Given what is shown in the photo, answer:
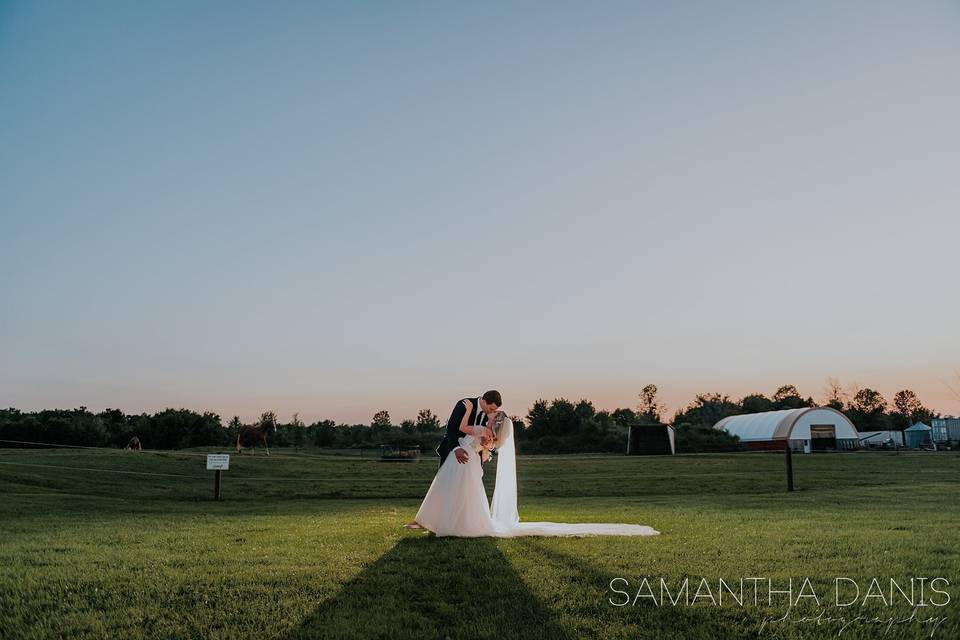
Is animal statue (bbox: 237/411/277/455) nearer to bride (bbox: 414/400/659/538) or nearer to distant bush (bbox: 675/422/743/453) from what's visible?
bride (bbox: 414/400/659/538)

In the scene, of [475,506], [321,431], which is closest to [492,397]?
[475,506]

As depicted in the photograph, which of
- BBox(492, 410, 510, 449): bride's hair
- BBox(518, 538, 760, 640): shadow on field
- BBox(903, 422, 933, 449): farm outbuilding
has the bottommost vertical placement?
BBox(903, 422, 933, 449): farm outbuilding

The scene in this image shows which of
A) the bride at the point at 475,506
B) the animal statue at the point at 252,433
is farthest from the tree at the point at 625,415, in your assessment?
the bride at the point at 475,506

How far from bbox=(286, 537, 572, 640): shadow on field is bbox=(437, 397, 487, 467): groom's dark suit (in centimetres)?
378

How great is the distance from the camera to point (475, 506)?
11992mm

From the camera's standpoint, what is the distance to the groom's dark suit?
12984 millimetres

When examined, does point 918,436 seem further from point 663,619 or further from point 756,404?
point 663,619

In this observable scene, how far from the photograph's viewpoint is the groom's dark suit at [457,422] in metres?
13.0

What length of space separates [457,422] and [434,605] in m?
6.58

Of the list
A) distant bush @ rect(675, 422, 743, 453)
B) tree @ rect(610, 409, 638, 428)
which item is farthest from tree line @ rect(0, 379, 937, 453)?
tree @ rect(610, 409, 638, 428)

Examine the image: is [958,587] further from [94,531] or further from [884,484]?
[884,484]

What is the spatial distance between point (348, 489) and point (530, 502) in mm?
8692

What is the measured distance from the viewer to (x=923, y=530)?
1192 cm

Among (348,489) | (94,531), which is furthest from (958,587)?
(348,489)
